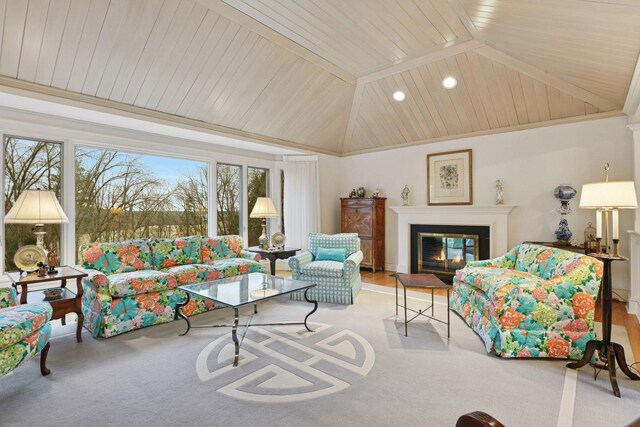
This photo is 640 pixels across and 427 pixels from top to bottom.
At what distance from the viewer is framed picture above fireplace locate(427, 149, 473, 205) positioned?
547 centimetres

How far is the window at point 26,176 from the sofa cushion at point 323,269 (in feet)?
10.2

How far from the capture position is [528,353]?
8.67 ft

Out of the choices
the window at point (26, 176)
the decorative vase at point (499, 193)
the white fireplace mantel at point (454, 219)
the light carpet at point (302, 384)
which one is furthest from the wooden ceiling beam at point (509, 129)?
the window at point (26, 176)

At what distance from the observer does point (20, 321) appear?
2172 millimetres

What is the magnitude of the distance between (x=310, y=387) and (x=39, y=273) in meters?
2.73

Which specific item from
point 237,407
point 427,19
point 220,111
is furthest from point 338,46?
point 237,407

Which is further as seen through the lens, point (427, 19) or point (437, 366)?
point (427, 19)

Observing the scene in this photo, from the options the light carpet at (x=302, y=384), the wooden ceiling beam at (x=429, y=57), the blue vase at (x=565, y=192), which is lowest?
the light carpet at (x=302, y=384)

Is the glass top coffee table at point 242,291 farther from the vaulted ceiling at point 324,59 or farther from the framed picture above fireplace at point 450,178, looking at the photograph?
the framed picture above fireplace at point 450,178

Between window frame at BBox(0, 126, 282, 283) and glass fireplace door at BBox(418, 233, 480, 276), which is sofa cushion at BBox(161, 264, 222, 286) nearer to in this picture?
Answer: window frame at BBox(0, 126, 282, 283)

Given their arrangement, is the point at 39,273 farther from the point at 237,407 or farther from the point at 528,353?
the point at 528,353

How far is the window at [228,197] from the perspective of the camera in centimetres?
566

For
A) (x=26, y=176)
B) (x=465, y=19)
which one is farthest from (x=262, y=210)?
(x=465, y=19)

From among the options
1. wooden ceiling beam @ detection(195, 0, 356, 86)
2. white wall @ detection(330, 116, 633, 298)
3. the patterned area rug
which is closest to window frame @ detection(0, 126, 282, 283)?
wooden ceiling beam @ detection(195, 0, 356, 86)
